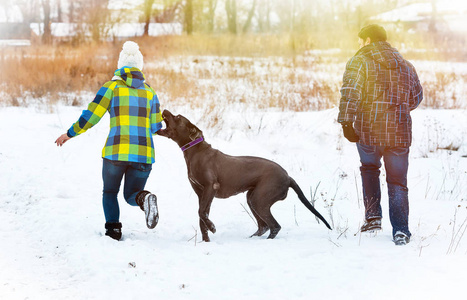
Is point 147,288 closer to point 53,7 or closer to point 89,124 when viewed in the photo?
point 89,124

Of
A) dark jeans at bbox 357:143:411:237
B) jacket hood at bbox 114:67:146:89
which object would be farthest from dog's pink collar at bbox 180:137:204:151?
dark jeans at bbox 357:143:411:237

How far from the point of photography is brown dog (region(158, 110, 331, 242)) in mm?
4289

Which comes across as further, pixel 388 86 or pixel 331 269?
pixel 388 86

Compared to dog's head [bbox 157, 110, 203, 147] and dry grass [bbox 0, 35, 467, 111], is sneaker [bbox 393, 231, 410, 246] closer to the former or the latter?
dog's head [bbox 157, 110, 203, 147]

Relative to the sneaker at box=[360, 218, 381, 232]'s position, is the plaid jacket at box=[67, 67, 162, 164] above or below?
above

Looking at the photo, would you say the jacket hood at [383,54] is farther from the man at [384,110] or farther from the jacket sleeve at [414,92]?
the jacket sleeve at [414,92]

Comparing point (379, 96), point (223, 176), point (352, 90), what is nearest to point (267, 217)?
point (223, 176)

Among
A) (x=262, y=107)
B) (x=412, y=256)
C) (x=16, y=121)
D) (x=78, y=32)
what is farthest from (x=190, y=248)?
(x=78, y=32)

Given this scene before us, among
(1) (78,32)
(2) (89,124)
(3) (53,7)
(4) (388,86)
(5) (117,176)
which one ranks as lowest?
(5) (117,176)

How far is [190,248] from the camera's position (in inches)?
165

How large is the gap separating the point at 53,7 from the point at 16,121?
4893cm

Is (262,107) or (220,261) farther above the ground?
(262,107)

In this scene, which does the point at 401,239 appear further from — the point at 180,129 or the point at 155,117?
the point at 155,117

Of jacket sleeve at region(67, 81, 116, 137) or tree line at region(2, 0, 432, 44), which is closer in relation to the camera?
jacket sleeve at region(67, 81, 116, 137)
